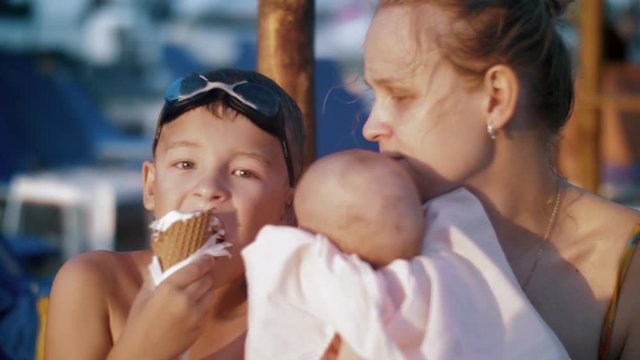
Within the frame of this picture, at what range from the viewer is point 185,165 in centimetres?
186

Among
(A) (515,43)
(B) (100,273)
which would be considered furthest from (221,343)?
(A) (515,43)


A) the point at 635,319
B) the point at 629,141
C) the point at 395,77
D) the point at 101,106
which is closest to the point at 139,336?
the point at 395,77

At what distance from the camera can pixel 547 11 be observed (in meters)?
1.65

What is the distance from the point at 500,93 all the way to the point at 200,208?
0.66 meters

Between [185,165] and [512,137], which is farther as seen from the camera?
[185,165]

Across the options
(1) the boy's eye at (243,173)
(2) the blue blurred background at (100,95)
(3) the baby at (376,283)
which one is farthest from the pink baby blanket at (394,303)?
(2) the blue blurred background at (100,95)

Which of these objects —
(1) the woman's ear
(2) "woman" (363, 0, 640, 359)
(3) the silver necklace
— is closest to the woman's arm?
(2) "woman" (363, 0, 640, 359)

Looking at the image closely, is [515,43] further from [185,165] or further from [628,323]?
[185,165]

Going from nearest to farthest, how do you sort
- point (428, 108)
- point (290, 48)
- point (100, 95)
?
1. point (428, 108)
2. point (290, 48)
3. point (100, 95)

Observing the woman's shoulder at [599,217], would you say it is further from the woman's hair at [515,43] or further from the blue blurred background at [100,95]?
the blue blurred background at [100,95]

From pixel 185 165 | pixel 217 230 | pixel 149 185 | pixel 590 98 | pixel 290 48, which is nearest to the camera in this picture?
pixel 217 230

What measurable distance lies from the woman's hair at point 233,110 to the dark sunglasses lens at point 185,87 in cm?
2

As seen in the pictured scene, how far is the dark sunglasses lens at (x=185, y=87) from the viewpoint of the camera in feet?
6.34

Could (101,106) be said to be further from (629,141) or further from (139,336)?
(139,336)
